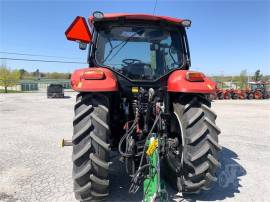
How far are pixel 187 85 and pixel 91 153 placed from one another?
1.38 m

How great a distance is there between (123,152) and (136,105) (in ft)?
2.05

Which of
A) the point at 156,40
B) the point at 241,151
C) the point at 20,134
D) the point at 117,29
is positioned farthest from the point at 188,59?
the point at 20,134

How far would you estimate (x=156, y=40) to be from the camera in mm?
4523

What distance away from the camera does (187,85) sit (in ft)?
12.1

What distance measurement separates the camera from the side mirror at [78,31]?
3.82 meters

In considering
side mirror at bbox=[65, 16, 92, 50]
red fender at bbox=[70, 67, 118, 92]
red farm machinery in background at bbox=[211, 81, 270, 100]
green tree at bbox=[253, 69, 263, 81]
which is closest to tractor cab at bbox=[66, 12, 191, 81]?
side mirror at bbox=[65, 16, 92, 50]

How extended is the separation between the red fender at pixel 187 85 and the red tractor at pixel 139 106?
12 millimetres

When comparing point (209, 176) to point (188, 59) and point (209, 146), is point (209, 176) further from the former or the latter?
point (188, 59)

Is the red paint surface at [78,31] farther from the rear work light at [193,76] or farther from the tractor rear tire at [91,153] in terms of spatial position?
the rear work light at [193,76]

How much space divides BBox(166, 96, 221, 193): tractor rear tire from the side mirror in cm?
151

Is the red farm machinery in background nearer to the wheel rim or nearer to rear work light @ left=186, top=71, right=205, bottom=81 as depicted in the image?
the wheel rim

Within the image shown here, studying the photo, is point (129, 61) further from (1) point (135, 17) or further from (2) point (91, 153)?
(2) point (91, 153)

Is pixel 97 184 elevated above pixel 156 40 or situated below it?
below

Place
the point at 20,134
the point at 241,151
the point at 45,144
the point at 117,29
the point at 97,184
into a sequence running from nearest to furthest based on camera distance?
1. the point at 97,184
2. the point at 117,29
3. the point at 241,151
4. the point at 45,144
5. the point at 20,134
